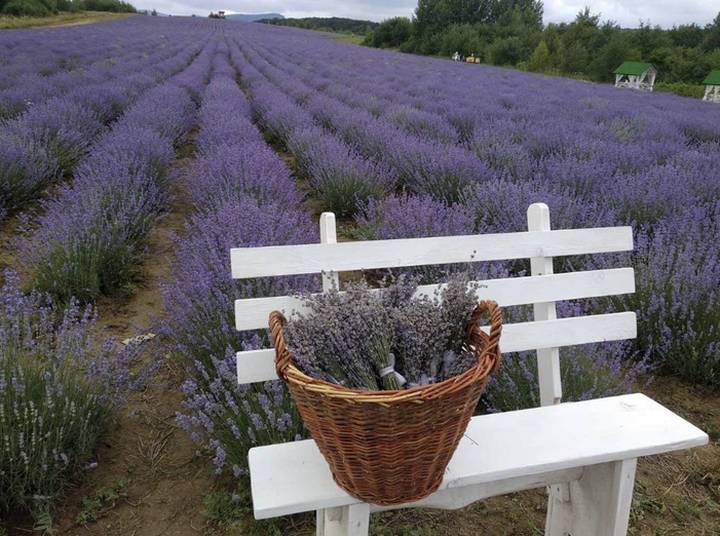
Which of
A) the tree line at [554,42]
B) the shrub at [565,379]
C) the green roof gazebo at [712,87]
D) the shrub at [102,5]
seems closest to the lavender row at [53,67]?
the shrub at [565,379]

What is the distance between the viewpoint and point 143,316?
291 cm

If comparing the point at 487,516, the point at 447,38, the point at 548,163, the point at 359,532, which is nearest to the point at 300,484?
the point at 359,532

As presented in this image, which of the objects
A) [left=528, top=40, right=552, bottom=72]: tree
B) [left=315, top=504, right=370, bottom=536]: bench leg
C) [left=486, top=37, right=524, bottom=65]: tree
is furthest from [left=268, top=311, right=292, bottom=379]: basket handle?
[left=486, top=37, right=524, bottom=65]: tree

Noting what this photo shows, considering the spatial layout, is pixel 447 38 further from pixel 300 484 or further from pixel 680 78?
pixel 300 484

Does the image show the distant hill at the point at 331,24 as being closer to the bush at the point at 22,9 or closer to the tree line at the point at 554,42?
the tree line at the point at 554,42

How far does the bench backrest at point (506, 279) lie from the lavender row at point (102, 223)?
165 cm

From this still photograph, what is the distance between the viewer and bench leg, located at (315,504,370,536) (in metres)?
1.16

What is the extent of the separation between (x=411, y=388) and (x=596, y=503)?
2.85 ft

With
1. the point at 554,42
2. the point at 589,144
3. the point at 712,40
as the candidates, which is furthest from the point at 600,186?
the point at 712,40

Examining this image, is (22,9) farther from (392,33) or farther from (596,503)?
(596,503)

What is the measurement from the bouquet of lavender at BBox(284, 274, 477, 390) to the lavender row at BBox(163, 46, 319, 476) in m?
0.60

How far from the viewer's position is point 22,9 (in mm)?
32219

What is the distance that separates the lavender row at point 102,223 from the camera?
2.82 m

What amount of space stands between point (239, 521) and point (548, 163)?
3770mm
